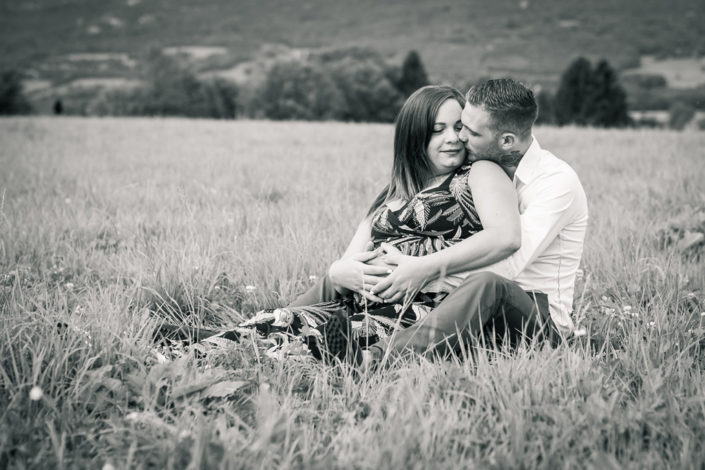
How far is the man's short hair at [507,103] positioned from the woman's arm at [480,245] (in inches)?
8.2

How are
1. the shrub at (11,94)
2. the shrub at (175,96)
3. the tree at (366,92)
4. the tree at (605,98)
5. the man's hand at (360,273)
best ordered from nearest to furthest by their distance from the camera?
1. the man's hand at (360,273)
2. the shrub at (11,94)
3. the shrub at (175,96)
4. the tree at (366,92)
5. the tree at (605,98)

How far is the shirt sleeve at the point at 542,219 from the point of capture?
2346 mm

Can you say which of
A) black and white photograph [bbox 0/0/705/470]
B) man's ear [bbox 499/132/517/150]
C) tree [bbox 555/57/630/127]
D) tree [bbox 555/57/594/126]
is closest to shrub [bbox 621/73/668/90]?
tree [bbox 555/57/630/127]

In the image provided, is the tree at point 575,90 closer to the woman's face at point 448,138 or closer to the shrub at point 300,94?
the shrub at point 300,94

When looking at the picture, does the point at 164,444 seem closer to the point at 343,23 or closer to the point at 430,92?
the point at 430,92

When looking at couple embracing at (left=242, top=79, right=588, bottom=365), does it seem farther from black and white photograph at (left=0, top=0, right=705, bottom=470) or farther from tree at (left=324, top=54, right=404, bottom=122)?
tree at (left=324, top=54, right=404, bottom=122)

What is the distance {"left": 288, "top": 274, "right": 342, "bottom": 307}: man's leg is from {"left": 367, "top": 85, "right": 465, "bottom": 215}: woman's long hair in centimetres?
64

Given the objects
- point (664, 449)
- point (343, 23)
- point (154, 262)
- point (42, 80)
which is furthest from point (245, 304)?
point (343, 23)

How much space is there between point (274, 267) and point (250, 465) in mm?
1777

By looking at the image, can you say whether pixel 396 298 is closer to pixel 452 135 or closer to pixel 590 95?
pixel 452 135

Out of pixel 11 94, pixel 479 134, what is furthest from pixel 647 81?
pixel 479 134

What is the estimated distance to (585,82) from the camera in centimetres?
5206

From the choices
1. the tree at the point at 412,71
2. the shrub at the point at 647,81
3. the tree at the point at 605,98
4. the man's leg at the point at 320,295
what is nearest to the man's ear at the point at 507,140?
the man's leg at the point at 320,295

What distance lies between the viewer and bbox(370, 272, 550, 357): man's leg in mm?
2145
